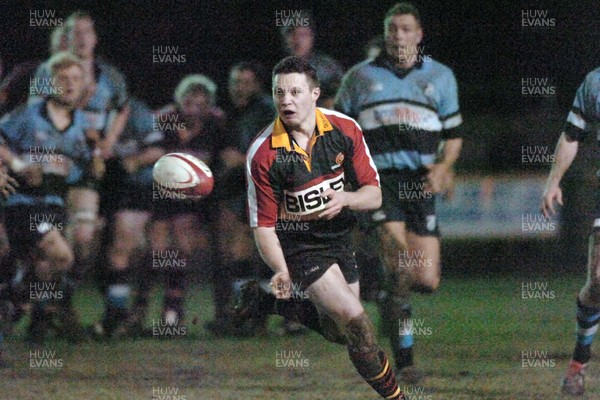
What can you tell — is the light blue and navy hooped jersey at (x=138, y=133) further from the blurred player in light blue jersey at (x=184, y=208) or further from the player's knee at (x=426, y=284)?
the player's knee at (x=426, y=284)

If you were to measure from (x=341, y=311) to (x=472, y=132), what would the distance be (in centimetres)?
266

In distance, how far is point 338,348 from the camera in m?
6.79

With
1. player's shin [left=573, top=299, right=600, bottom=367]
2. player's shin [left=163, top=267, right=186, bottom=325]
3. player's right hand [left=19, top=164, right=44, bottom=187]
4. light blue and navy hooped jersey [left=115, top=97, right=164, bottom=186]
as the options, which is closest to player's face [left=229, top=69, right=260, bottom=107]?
light blue and navy hooped jersey [left=115, top=97, right=164, bottom=186]

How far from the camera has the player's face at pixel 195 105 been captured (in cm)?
703

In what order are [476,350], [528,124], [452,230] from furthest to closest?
[452,230]
[528,124]
[476,350]

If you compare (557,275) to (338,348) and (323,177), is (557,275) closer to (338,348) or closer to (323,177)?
(338,348)

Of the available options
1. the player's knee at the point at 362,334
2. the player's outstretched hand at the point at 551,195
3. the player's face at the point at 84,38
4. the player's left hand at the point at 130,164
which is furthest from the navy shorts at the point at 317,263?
the player's face at the point at 84,38

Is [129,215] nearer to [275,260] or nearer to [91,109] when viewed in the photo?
[91,109]

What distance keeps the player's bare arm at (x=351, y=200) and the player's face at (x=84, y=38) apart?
2280 millimetres

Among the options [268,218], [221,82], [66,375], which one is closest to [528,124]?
[221,82]

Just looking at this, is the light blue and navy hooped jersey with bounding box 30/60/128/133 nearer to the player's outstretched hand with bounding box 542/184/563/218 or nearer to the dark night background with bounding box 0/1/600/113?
the dark night background with bounding box 0/1/600/113

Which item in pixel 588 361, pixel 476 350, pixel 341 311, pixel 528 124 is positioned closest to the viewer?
pixel 341 311

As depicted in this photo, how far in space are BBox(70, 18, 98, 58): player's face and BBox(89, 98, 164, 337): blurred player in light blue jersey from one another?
41 cm

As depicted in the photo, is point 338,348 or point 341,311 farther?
point 338,348
